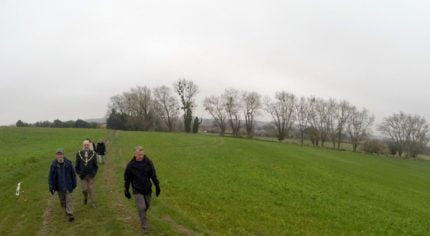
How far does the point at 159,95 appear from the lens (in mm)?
116812

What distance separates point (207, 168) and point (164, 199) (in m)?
12.4

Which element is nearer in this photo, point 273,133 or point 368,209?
point 368,209

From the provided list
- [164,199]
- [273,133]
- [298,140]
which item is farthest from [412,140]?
[164,199]

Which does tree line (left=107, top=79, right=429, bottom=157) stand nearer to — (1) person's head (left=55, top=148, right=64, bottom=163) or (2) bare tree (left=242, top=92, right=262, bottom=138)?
(2) bare tree (left=242, top=92, right=262, bottom=138)

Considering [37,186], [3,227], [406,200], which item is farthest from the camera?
[406,200]

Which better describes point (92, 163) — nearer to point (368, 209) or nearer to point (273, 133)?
point (368, 209)

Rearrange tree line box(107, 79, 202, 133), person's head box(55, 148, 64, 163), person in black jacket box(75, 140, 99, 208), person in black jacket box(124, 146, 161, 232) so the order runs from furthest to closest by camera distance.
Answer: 1. tree line box(107, 79, 202, 133)
2. person in black jacket box(75, 140, 99, 208)
3. person's head box(55, 148, 64, 163)
4. person in black jacket box(124, 146, 161, 232)

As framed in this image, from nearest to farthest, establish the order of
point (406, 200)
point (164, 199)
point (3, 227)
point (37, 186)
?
point (3, 227), point (164, 199), point (37, 186), point (406, 200)

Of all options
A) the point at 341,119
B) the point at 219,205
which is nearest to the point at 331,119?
the point at 341,119

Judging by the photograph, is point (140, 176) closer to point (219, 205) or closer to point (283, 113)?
point (219, 205)

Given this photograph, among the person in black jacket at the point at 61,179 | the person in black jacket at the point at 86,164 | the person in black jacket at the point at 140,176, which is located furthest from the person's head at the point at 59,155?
the person in black jacket at the point at 140,176

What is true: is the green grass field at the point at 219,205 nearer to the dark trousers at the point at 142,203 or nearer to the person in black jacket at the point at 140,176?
the dark trousers at the point at 142,203

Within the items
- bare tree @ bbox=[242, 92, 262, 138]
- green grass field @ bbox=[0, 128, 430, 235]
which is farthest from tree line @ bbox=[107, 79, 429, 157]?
green grass field @ bbox=[0, 128, 430, 235]

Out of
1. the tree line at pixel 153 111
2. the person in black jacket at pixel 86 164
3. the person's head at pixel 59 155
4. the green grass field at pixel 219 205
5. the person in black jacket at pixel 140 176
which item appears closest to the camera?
the person in black jacket at pixel 140 176
